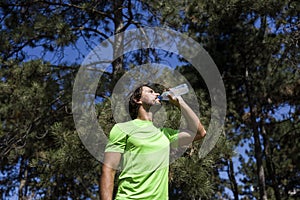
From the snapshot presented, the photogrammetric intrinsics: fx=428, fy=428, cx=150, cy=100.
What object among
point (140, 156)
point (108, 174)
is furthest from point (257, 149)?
point (108, 174)

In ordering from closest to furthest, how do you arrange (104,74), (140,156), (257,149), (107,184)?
(107,184) < (140,156) < (104,74) < (257,149)

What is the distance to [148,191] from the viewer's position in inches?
64.2

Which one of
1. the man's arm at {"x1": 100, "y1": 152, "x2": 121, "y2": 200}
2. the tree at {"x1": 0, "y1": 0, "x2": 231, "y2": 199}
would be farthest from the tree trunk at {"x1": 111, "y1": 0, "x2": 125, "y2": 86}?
the man's arm at {"x1": 100, "y1": 152, "x2": 121, "y2": 200}

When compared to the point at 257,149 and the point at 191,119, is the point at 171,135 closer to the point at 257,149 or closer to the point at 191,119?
the point at 191,119

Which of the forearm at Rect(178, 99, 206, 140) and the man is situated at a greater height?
the forearm at Rect(178, 99, 206, 140)

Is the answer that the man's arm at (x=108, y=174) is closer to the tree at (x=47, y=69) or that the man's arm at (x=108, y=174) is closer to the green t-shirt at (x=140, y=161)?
the green t-shirt at (x=140, y=161)

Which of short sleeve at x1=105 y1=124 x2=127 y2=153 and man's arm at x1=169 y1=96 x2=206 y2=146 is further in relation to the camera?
man's arm at x1=169 y1=96 x2=206 y2=146

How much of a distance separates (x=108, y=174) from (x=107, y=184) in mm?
39

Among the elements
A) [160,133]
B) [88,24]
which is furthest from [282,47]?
[160,133]

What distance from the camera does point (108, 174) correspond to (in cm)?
162

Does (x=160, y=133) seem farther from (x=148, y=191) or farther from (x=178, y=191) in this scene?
(x=178, y=191)

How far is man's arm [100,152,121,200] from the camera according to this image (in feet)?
5.20

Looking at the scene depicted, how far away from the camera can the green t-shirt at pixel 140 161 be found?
164cm

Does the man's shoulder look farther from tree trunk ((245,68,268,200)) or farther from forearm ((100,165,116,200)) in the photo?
tree trunk ((245,68,268,200))
